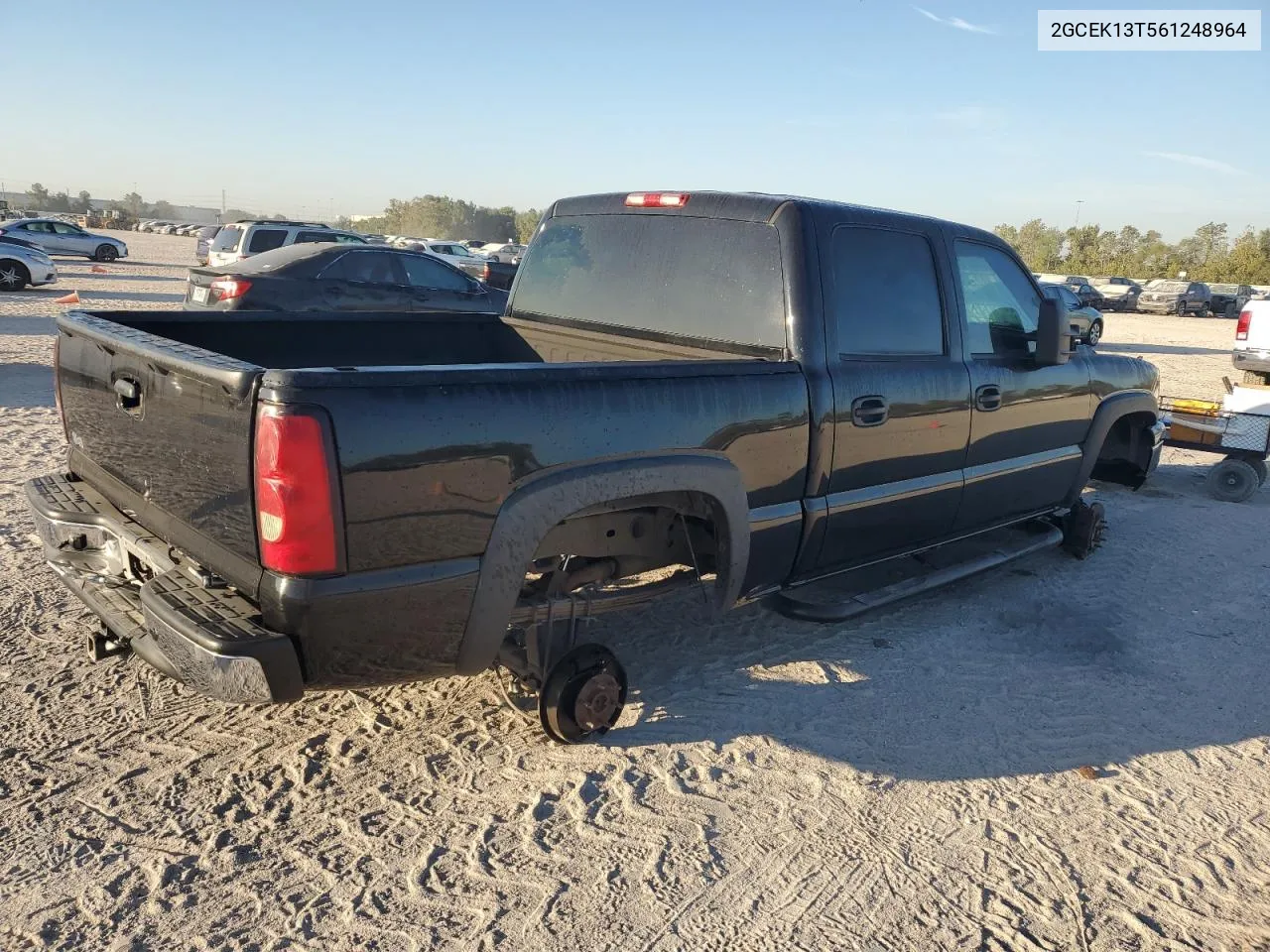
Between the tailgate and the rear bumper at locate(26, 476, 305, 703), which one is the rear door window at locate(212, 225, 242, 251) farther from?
the rear bumper at locate(26, 476, 305, 703)

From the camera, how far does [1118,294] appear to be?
3997 cm

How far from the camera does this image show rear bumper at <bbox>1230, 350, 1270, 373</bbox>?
13656 millimetres

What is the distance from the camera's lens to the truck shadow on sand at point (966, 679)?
143 inches

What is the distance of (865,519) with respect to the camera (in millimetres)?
4066

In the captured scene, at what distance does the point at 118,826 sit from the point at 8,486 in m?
4.05

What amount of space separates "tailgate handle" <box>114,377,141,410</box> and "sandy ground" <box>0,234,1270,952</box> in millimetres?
1162

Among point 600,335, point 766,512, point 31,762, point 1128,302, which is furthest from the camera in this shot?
point 1128,302

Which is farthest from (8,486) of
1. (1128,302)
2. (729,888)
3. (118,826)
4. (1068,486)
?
(1128,302)

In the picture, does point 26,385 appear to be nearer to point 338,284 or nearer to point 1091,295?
point 338,284

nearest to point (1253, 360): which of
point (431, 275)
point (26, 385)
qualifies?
point (431, 275)

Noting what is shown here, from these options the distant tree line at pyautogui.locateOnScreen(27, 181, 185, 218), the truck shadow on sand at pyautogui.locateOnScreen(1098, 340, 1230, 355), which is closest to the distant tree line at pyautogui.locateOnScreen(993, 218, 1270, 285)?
the truck shadow on sand at pyautogui.locateOnScreen(1098, 340, 1230, 355)

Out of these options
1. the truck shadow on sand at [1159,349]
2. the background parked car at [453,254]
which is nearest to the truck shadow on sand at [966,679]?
the truck shadow on sand at [1159,349]

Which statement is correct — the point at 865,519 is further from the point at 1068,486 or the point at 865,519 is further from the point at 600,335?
the point at 1068,486

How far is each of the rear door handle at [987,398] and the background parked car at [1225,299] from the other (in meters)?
44.2
